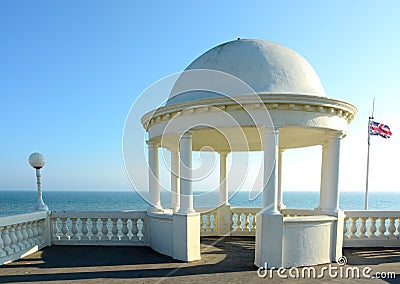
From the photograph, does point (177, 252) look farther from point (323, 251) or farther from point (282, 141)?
point (282, 141)

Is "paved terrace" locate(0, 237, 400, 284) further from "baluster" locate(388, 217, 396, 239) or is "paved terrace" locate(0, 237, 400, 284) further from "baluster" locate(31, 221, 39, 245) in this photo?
"baluster" locate(388, 217, 396, 239)

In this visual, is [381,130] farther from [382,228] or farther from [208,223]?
[208,223]

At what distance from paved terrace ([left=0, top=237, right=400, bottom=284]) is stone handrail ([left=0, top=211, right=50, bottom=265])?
0.25 m

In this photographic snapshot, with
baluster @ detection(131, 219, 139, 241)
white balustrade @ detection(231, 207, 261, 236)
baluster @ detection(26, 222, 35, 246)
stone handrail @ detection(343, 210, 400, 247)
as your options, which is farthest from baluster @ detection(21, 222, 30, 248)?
stone handrail @ detection(343, 210, 400, 247)

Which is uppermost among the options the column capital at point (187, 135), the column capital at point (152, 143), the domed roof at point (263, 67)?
the domed roof at point (263, 67)

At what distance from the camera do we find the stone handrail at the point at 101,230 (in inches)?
355

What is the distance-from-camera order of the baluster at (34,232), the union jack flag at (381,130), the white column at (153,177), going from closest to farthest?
the baluster at (34,232) → the white column at (153,177) → the union jack flag at (381,130)

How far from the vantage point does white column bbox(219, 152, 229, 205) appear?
11352mm

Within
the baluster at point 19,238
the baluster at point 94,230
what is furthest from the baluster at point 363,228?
the baluster at point 19,238

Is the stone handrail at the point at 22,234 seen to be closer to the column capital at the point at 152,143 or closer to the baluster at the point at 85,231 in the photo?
the baluster at the point at 85,231

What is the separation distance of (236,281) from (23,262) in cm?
551

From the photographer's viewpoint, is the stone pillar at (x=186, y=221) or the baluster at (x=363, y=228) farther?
the baluster at (x=363, y=228)

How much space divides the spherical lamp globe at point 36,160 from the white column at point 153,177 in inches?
133

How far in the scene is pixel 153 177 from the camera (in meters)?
9.20
